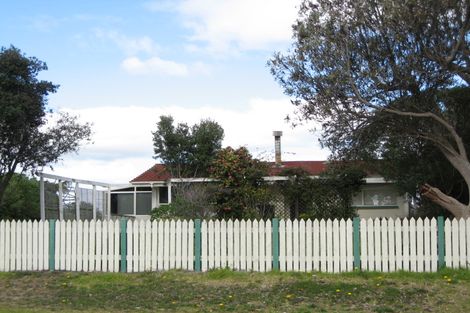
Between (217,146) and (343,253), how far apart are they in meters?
16.6

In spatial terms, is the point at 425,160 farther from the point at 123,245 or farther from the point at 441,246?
the point at 123,245

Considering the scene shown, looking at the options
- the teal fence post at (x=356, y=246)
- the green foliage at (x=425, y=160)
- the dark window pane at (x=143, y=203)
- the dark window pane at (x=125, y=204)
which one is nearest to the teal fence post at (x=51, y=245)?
the teal fence post at (x=356, y=246)

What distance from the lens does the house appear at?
80.9 ft

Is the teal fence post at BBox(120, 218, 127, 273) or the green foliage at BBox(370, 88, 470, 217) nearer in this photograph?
the teal fence post at BBox(120, 218, 127, 273)

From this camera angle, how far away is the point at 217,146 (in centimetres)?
2942

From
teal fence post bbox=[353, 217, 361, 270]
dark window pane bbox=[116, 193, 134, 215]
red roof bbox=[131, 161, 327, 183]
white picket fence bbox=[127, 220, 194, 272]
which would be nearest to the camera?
teal fence post bbox=[353, 217, 361, 270]

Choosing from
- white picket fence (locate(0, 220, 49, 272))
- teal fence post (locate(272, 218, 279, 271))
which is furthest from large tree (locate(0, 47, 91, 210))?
teal fence post (locate(272, 218, 279, 271))

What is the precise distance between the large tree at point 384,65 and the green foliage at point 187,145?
13752mm

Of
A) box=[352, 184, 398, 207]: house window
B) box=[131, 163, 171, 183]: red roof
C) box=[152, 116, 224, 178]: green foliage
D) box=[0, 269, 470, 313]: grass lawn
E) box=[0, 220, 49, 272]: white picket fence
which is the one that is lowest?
box=[0, 269, 470, 313]: grass lawn

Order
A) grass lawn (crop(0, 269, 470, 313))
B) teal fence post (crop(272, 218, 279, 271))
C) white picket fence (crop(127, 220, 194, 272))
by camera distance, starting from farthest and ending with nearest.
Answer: white picket fence (crop(127, 220, 194, 272)), teal fence post (crop(272, 218, 279, 271)), grass lawn (crop(0, 269, 470, 313))

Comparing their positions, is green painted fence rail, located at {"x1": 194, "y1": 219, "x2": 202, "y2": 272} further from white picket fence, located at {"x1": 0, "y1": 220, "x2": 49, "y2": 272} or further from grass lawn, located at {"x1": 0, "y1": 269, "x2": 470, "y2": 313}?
white picket fence, located at {"x1": 0, "y1": 220, "x2": 49, "y2": 272}

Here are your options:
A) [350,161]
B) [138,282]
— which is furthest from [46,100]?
[350,161]

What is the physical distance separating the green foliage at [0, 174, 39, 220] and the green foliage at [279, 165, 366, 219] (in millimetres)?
14624

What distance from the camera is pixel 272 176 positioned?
879 inches
